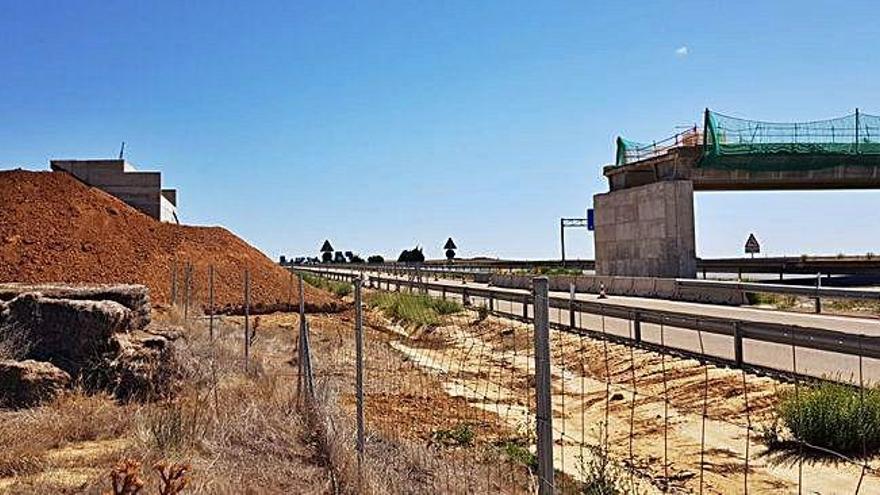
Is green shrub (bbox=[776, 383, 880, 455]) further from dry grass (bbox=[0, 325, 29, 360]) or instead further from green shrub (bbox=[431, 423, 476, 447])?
dry grass (bbox=[0, 325, 29, 360])

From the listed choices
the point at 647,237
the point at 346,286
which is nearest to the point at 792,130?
the point at 647,237

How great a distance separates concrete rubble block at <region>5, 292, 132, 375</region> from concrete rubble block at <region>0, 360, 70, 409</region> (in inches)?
24.8

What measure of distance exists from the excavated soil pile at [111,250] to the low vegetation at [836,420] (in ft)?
72.0

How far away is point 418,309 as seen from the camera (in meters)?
26.7

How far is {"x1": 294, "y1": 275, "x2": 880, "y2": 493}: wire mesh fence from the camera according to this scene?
772 centimetres

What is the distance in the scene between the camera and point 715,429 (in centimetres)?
1063

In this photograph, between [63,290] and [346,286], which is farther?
[346,286]

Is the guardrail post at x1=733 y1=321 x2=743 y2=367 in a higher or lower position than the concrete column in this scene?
lower

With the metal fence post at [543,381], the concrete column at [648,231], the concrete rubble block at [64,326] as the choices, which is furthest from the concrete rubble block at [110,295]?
the concrete column at [648,231]

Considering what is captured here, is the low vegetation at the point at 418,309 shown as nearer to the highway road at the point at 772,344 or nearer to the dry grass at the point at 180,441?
the highway road at the point at 772,344

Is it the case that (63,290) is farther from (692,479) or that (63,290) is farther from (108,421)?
(692,479)

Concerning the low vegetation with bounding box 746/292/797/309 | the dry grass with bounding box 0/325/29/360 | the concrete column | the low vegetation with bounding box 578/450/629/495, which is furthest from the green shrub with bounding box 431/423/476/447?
the concrete column

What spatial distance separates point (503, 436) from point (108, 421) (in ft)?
15.0

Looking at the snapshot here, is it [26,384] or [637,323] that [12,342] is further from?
[637,323]
